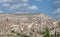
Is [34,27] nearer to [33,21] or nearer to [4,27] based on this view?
[33,21]

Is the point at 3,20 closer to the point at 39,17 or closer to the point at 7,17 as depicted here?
the point at 7,17

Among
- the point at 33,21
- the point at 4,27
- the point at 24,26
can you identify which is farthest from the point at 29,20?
the point at 4,27

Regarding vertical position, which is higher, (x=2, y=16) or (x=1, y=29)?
(x=2, y=16)

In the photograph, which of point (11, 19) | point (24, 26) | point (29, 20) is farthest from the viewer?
point (11, 19)

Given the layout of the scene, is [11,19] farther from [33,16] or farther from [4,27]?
[33,16]

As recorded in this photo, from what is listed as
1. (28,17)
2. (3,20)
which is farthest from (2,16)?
(28,17)

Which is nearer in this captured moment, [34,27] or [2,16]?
[34,27]

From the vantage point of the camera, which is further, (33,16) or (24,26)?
(33,16)

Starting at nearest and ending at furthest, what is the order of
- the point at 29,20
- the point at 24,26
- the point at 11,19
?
the point at 24,26
the point at 29,20
the point at 11,19
